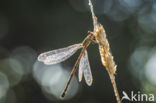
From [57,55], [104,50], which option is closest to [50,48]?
[57,55]

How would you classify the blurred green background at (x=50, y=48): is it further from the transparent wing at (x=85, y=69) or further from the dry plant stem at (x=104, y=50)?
the dry plant stem at (x=104, y=50)

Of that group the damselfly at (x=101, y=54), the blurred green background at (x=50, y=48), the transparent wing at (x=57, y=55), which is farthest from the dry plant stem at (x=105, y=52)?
the blurred green background at (x=50, y=48)

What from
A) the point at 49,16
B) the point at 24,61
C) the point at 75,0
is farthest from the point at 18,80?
the point at 75,0

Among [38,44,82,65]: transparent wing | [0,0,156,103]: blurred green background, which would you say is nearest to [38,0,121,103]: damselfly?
[38,44,82,65]: transparent wing

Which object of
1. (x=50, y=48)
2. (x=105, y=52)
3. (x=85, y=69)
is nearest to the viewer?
(x=105, y=52)

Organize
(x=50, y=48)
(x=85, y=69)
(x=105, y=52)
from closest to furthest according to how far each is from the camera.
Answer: (x=105, y=52) → (x=85, y=69) → (x=50, y=48)

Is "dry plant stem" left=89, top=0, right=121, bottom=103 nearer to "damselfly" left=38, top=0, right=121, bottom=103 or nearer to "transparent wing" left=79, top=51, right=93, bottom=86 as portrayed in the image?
"damselfly" left=38, top=0, right=121, bottom=103

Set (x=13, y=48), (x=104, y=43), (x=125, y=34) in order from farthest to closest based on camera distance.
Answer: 1. (x=125, y=34)
2. (x=13, y=48)
3. (x=104, y=43)

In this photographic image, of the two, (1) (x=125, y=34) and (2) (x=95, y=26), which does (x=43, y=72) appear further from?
(2) (x=95, y=26)

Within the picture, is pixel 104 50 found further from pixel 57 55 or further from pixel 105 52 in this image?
pixel 57 55

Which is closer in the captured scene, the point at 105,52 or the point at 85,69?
the point at 105,52
